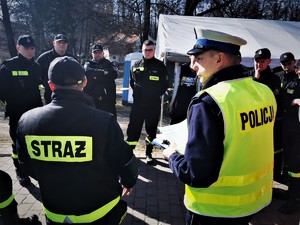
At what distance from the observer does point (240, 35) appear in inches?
306

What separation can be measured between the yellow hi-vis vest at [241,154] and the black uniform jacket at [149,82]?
11.2 ft

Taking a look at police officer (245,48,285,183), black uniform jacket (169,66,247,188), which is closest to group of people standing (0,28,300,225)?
black uniform jacket (169,66,247,188)

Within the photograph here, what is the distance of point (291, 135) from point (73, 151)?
334 centimetres

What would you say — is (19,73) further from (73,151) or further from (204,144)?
(204,144)

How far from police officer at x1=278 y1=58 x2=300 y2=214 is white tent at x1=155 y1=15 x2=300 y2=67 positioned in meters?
2.60

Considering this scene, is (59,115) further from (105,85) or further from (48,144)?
(105,85)

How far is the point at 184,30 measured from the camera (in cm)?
768

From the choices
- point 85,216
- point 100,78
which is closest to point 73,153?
point 85,216

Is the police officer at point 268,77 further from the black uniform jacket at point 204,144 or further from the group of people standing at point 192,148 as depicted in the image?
the black uniform jacket at point 204,144

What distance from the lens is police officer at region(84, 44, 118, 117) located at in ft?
17.8

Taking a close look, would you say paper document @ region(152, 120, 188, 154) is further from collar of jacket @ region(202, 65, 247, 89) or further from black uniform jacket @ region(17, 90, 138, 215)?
collar of jacket @ region(202, 65, 247, 89)

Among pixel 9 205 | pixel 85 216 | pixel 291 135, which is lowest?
pixel 9 205

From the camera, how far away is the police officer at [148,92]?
516 cm

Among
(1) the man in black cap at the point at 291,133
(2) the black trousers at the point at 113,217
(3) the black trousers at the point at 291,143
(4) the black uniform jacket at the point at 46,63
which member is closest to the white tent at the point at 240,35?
(1) the man in black cap at the point at 291,133
